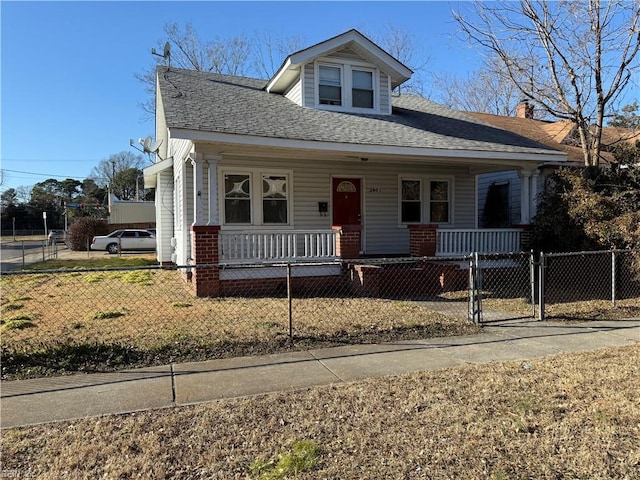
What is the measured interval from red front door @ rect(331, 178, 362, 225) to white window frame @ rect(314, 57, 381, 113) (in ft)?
6.31

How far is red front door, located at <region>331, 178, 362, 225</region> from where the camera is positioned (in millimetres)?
12352

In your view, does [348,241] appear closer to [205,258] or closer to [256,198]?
[256,198]

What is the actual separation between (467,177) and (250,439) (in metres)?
11.8

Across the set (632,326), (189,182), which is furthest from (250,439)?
(189,182)

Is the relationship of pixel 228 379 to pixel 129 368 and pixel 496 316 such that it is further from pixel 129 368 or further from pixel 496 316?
pixel 496 316

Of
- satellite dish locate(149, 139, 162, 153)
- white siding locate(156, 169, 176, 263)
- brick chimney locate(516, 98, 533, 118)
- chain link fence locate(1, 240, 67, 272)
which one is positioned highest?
brick chimney locate(516, 98, 533, 118)

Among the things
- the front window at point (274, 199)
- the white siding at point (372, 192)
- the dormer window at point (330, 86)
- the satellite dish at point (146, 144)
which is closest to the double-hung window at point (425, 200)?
the white siding at point (372, 192)

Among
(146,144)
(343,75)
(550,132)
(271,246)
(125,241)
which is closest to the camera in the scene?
(271,246)

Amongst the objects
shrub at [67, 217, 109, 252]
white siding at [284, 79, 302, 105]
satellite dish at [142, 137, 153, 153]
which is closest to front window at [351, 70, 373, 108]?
white siding at [284, 79, 302, 105]

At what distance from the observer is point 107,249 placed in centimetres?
2727

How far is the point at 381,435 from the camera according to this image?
3393mm

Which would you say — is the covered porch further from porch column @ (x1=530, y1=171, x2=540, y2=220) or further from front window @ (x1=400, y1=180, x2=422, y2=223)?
front window @ (x1=400, y1=180, x2=422, y2=223)

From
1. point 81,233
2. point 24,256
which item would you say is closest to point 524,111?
point 24,256

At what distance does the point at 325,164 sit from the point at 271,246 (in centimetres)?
Answer: 336
